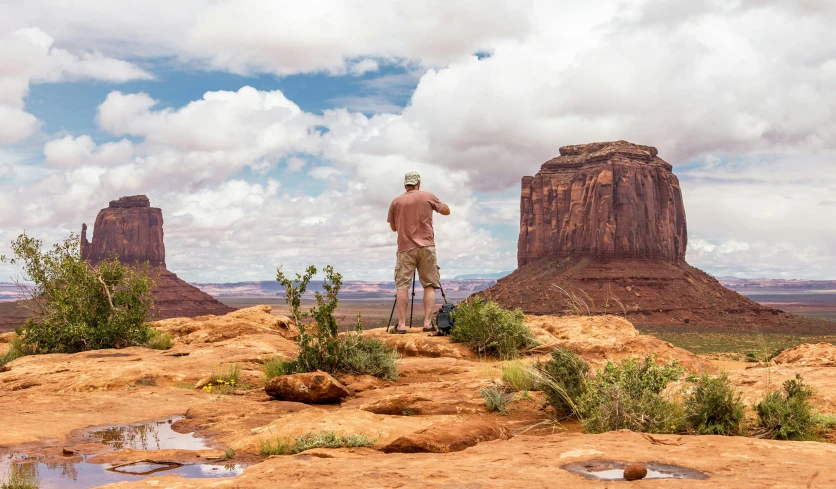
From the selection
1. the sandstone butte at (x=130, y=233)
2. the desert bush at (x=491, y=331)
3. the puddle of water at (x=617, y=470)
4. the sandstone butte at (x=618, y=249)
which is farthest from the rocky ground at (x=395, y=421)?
the sandstone butte at (x=130, y=233)

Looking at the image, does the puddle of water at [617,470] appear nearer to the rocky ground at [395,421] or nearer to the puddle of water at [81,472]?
the rocky ground at [395,421]

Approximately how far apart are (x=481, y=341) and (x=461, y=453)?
20.6ft

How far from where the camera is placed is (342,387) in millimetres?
8266

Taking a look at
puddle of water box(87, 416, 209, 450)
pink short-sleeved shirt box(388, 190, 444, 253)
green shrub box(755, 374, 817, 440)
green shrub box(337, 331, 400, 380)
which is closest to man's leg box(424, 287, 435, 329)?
pink short-sleeved shirt box(388, 190, 444, 253)

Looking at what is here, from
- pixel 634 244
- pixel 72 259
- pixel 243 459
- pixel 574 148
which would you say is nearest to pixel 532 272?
pixel 634 244

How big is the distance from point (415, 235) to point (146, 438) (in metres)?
6.00

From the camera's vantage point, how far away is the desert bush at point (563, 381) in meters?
6.90

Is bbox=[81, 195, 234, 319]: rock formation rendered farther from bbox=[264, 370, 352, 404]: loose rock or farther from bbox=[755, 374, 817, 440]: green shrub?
bbox=[755, 374, 817, 440]: green shrub

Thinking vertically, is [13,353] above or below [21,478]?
above

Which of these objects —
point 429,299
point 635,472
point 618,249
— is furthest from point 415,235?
point 618,249

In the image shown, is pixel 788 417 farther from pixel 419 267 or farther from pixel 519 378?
pixel 419 267

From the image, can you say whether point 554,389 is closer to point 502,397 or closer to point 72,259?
point 502,397

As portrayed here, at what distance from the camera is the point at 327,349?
31.4 feet

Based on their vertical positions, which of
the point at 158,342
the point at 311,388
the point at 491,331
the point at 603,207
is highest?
the point at 603,207
